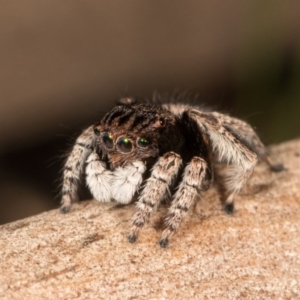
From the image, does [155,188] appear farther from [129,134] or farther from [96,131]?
[96,131]

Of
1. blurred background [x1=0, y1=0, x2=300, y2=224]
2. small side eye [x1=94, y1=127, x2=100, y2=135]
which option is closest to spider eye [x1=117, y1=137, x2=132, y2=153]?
small side eye [x1=94, y1=127, x2=100, y2=135]

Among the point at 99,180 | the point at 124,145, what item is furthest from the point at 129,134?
the point at 99,180

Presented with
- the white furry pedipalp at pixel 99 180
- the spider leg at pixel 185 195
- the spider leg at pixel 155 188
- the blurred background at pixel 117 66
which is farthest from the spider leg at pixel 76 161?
the blurred background at pixel 117 66

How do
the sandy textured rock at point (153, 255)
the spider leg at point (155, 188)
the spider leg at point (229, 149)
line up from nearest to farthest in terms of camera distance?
the sandy textured rock at point (153, 255) → the spider leg at point (155, 188) → the spider leg at point (229, 149)

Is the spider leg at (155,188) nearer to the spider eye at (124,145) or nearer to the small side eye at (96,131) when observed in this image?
the spider eye at (124,145)

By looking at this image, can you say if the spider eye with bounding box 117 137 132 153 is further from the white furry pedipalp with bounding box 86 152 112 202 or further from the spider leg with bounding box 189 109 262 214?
the spider leg with bounding box 189 109 262 214

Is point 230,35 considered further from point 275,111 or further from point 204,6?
point 275,111
